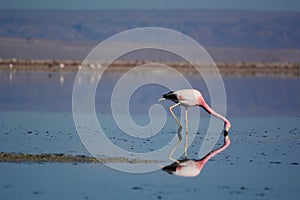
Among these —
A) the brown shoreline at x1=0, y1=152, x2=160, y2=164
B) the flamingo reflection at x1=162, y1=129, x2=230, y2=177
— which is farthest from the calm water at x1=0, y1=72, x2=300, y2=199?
the brown shoreline at x1=0, y1=152, x2=160, y2=164

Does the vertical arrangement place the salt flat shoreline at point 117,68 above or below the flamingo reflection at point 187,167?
above

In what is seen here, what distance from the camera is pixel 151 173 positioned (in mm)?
13078

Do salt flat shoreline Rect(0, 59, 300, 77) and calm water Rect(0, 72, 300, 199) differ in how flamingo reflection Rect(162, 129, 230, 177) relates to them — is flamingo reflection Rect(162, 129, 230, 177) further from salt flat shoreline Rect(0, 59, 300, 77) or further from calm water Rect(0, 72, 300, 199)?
salt flat shoreline Rect(0, 59, 300, 77)

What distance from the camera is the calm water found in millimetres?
11539

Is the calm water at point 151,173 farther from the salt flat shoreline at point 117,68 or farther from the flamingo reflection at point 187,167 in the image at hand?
the salt flat shoreline at point 117,68

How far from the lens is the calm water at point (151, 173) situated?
11.5 meters

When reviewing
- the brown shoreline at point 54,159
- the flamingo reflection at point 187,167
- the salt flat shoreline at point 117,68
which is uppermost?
the salt flat shoreline at point 117,68

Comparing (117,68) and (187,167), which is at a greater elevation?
(117,68)

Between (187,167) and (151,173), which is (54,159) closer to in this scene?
(151,173)

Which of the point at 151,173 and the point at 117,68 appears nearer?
the point at 151,173

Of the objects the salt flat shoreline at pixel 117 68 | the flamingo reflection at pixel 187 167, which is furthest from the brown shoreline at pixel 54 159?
the salt flat shoreline at pixel 117 68

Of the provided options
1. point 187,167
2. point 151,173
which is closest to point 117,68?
point 187,167

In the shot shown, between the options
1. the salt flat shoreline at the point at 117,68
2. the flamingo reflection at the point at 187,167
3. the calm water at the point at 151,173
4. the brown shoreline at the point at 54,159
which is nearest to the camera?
the calm water at the point at 151,173

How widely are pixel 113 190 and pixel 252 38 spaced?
136 meters
